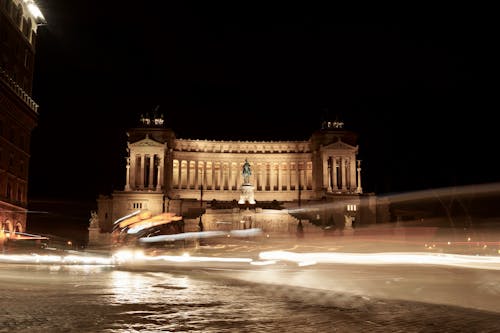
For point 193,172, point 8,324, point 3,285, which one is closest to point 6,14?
point 3,285

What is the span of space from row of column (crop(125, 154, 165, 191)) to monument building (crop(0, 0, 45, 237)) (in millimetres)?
43207

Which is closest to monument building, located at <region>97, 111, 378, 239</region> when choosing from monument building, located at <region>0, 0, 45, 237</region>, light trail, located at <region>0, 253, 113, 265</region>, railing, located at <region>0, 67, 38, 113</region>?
monument building, located at <region>0, 0, 45, 237</region>

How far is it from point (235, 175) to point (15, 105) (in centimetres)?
6597

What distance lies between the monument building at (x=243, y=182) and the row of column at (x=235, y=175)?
0.22 m

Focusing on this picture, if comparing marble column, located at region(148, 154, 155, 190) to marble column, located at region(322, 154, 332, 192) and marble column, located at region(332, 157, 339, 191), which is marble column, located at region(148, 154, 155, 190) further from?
marble column, located at region(332, 157, 339, 191)

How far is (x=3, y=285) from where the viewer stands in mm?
18984

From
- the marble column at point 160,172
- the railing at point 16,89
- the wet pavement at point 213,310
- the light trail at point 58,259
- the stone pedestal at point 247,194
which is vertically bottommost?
the wet pavement at point 213,310

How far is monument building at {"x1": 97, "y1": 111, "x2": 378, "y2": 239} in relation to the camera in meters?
82.0

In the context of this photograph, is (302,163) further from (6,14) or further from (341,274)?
(341,274)

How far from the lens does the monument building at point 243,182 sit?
269 ft

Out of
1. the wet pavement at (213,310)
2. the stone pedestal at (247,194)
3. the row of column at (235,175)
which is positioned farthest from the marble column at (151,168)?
the wet pavement at (213,310)

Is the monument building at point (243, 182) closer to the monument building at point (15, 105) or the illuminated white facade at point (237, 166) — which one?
the illuminated white facade at point (237, 166)

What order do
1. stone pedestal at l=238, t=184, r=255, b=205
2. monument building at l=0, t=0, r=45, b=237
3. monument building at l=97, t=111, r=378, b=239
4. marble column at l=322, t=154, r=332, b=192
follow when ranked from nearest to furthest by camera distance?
monument building at l=0, t=0, r=45, b=237
monument building at l=97, t=111, r=378, b=239
stone pedestal at l=238, t=184, r=255, b=205
marble column at l=322, t=154, r=332, b=192

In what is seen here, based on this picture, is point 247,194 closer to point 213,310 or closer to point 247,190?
point 247,190
